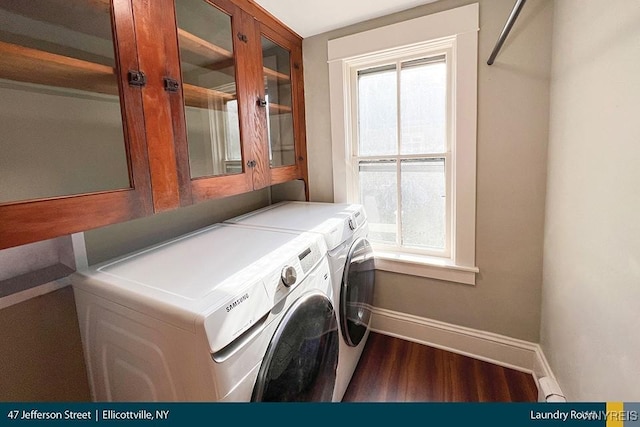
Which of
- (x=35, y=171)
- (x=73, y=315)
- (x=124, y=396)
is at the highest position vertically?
(x=35, y=171)

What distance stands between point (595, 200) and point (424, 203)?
0.87 m

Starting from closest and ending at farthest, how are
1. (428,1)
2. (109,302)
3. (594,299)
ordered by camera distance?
(109,302), (594,299), (428,1)

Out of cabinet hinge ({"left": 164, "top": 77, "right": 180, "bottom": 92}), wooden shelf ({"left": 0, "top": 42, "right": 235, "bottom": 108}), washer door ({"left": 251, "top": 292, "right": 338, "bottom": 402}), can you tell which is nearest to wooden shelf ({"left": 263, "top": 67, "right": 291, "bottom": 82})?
cabinet hinge ({"left": 164, "top": 77, "right": 180, "bottom": 92})

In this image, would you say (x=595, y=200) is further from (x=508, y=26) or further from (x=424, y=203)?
(x=424, y=203)

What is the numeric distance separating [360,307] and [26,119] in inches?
58.8

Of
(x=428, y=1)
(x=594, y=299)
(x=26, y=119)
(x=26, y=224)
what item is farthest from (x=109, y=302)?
(x=428, y=1)

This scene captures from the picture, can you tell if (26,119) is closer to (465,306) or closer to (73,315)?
(73,315)

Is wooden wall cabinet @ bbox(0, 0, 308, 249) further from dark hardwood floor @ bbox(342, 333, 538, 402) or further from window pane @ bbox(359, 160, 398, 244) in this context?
dark hardwood floor @ bbox(342, 333, 538, 402)

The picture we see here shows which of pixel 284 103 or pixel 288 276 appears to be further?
pixel 284 103

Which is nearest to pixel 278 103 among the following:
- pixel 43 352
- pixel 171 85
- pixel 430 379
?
pixel 171 85

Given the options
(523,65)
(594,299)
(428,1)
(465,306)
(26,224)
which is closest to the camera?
(26,224)

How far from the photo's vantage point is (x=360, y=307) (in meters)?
1.55

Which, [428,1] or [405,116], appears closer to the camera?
[428,1]

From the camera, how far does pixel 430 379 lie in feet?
5.11
